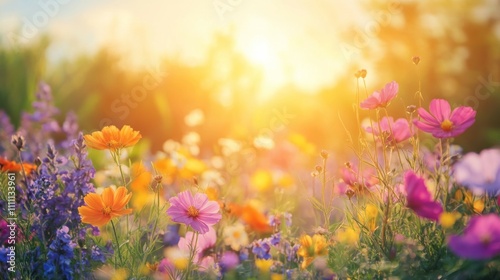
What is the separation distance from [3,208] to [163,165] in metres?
1.23

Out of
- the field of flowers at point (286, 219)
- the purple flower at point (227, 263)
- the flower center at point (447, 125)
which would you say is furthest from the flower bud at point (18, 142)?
the flower center at point (447, 125)

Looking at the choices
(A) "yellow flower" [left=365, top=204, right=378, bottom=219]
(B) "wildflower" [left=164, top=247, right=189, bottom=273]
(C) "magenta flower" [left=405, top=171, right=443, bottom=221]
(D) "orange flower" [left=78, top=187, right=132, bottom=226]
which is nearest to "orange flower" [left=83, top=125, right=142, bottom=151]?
(D) "orange flower" [left=78, top=187, right=132, bottom=226]

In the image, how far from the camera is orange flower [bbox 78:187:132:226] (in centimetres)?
219

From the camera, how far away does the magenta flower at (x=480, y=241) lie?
136cm

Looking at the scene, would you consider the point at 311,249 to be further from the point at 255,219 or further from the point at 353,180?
the point at 255,219

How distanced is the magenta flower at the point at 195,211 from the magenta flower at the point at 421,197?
73cm

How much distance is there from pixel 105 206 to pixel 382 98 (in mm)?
1123

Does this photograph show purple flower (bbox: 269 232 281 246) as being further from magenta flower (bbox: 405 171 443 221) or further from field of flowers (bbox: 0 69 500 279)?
magenta flower (bbox: 405 171 443 221)

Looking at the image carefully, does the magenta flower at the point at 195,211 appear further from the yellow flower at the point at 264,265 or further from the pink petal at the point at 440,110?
the pink petal at the point at 440,110

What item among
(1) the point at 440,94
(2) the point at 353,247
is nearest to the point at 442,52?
(1) the point at 440,94

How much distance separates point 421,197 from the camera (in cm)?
179

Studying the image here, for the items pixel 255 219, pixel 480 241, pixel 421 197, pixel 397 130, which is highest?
pixel 397 130

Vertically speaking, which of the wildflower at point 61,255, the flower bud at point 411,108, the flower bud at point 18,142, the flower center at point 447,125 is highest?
the flower bud at point 18,142

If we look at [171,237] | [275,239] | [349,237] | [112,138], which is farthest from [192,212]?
[171,237]
